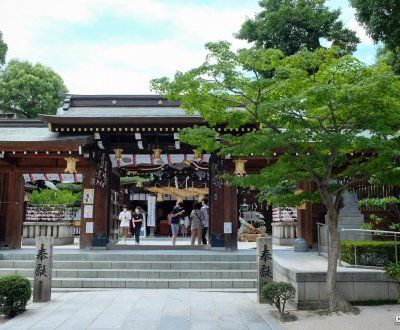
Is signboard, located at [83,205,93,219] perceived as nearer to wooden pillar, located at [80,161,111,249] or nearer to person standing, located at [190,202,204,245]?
wooden pillar, located at [80,161,111,249]

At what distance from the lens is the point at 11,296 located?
820 centimetres

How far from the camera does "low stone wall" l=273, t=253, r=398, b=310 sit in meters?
8.84

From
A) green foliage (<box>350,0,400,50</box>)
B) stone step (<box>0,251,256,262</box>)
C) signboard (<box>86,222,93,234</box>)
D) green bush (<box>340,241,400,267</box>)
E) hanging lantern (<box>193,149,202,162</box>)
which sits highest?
green foliage (<box>350,0,400,50</box>)

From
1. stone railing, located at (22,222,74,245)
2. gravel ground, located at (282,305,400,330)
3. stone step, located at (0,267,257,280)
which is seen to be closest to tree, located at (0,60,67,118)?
stone railing, located at (22,222,74,245)

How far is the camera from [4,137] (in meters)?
15.6

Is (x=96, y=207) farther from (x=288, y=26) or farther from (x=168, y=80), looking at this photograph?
(x=288, y=26)

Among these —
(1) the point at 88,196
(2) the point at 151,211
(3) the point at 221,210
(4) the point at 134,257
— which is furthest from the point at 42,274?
(2) the point at 151,211

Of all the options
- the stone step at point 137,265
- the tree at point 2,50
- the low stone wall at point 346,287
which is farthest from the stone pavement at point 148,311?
the tree at point 2,50

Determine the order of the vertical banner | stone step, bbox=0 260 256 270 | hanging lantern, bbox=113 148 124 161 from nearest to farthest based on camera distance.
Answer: stone step, bbox=0 260 256 270, hanging lantern, bbox=113 148 124 161, the vertical banner

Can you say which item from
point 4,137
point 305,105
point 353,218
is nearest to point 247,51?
point 305,105

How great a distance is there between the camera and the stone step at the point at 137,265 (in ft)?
41.3

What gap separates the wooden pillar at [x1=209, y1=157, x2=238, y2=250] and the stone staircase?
1750 mm

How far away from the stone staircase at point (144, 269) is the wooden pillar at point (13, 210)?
2159 millimetres

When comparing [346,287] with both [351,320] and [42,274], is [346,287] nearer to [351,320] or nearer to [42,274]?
[351,320]
